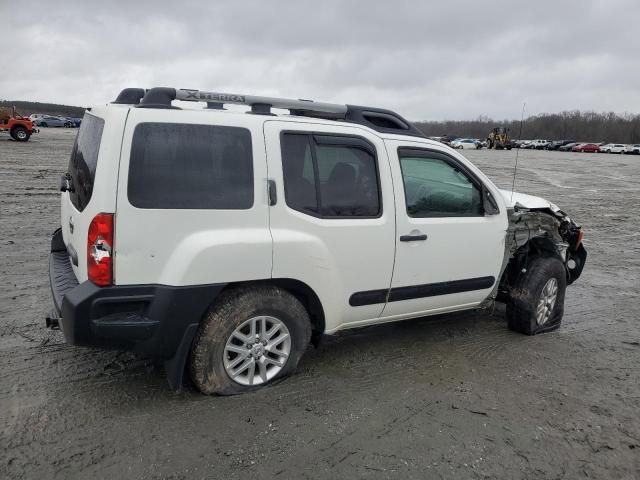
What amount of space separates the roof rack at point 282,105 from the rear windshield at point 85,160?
30cm

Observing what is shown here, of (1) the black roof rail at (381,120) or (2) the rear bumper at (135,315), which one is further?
(1) the black roof rail at (381,120)

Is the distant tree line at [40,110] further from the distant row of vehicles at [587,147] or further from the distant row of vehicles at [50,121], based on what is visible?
the distant row of vehicles at [587,147]

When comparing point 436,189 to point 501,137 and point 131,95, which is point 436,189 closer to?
point 131,95

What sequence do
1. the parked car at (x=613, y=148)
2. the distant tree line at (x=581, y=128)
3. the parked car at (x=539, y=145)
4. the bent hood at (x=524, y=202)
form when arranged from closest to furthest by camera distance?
the bent hood at (x=524, y=202), the parked car at (x=613, y=148), the parked car at (x=539, y=145), the distant tree line at (x=581, y=128)

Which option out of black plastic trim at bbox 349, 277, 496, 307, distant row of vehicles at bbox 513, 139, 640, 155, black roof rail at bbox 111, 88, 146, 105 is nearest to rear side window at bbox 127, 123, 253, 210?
black roof rail at bbox 111, 88, 146, 105

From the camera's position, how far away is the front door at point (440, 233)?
4.09 meters

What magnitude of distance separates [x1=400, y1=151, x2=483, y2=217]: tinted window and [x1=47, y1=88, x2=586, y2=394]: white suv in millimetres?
12

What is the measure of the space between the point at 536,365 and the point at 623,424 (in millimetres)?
923

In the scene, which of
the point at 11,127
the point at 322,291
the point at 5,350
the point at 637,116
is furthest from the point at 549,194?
the point at 637,116

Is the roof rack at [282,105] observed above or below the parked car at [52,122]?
below

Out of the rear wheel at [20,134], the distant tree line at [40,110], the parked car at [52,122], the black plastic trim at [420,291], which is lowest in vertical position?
the black plastic trim at [420,291]

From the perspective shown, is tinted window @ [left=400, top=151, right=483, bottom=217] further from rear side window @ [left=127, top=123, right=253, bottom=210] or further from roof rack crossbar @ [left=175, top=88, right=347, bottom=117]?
rear side window @ [left=127, top=123, right=253, bottom=210]

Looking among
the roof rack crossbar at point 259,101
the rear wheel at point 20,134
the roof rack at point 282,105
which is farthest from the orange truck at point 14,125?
the roof rack crossbar at point 259,101

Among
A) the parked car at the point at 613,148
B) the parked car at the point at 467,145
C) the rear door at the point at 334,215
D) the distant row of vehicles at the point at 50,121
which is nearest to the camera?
the rear door at the point at 334,215
